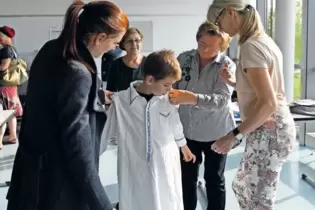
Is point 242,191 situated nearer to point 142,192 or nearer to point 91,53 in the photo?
point 142,192

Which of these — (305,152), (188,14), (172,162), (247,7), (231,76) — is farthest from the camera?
(188,14)

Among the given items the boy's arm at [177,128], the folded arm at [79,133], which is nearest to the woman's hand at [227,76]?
the boy's arm at [177,128]

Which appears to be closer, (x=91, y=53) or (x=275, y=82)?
(x=91, y=53)

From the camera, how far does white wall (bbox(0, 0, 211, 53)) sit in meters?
6.11

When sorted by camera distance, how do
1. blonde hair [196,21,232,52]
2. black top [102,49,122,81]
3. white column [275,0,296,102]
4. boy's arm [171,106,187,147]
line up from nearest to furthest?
1. boy's arm [171,106,187,147]
2. blonde hair [196,21,232,52]
3. black top [102,49,122,81]
4. white column [275,0,296,102]

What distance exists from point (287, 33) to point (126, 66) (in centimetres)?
285

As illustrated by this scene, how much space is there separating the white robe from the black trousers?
20.7 inches

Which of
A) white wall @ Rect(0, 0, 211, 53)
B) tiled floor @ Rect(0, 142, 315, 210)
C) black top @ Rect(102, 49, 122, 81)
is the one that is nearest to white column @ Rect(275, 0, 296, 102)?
tiled floor @ Rect(0, 142, 315, 210)

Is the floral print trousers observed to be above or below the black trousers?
above

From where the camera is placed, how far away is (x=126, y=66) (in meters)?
3.09

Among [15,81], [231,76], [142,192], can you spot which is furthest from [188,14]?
[142,192]

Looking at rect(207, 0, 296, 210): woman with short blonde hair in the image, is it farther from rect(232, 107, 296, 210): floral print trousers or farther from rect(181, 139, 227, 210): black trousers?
rect(181, 139, 227, 210): black trousers

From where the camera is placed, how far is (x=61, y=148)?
3.94 feet

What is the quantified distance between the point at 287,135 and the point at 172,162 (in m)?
0.53
